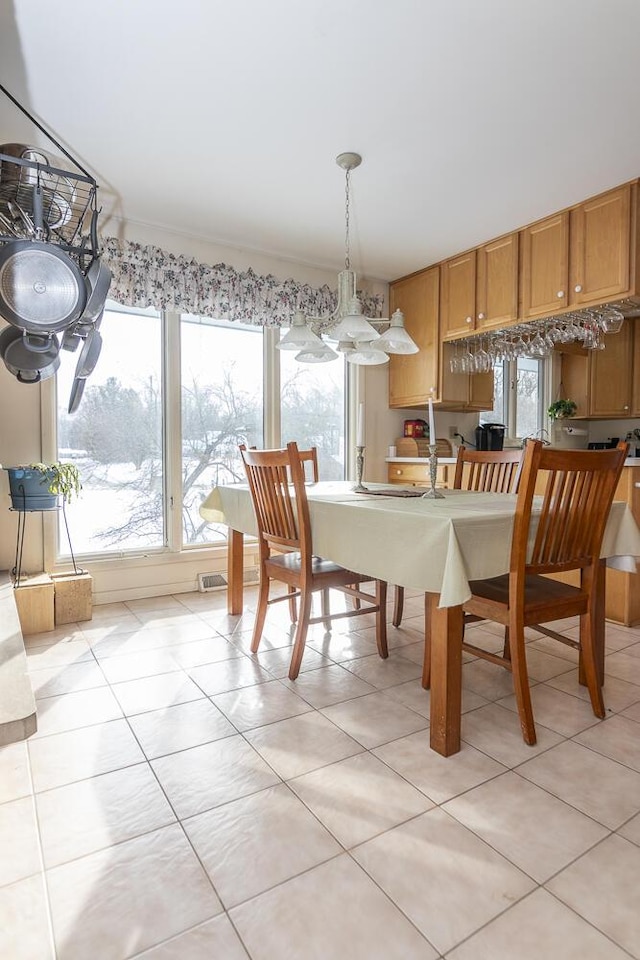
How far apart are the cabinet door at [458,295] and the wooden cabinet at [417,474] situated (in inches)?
39.5

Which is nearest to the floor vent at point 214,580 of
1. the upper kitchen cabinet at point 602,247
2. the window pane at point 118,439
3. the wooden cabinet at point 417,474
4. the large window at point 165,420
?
the large window at point 165,420

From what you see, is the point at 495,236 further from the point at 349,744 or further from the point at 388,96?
the point at 349,744

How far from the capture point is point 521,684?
1777mm

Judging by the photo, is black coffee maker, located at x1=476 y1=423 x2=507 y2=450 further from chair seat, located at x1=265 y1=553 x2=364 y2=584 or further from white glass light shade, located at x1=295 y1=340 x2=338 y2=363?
chair seat, located at x1=265 y1=553 x2=364 y2=584

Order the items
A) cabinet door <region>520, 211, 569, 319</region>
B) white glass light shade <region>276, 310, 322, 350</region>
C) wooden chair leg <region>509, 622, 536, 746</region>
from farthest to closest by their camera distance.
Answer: cabinet door <region>520, 211, 569, 319</region> → white glass light shade <region>276, 310, 322, 350</region> → wooden chair leg <region>509, 622, 536, 746</region>

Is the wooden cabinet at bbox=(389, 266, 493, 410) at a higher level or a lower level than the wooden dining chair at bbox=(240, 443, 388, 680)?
higher

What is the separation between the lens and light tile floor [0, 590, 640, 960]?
43.0 inches

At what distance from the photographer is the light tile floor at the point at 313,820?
109cm

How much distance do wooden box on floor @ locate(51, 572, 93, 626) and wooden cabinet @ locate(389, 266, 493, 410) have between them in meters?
2.75

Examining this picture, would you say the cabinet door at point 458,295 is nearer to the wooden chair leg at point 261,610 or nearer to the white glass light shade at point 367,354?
the white glass light shade at point 367,354

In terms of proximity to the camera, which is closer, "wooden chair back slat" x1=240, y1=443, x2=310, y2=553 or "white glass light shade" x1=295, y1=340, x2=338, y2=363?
"wooden chair back slat" x1=240, y1=443, x2=310, y2=553

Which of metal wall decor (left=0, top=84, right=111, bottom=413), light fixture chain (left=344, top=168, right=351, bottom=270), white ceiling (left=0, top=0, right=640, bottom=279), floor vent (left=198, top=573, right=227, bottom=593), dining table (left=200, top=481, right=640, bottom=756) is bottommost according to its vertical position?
floor vent (left=198, top=573, right=227, bottom=593)

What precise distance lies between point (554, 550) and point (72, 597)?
257cm

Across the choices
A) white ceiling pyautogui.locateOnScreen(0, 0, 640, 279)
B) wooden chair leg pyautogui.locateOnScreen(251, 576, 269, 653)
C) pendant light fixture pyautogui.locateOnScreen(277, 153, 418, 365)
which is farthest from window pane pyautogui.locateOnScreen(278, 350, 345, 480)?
wooden chair leg pyautogui.locateOnScreen(251, 576, 269, 653)
